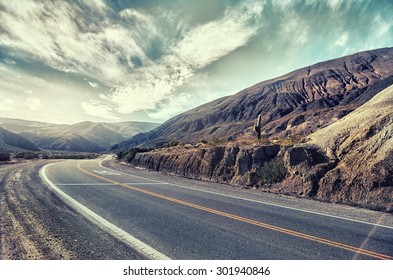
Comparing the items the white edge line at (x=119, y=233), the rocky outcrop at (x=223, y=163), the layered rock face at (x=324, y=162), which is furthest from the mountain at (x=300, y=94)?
the white edge line at (x=119, y=233)

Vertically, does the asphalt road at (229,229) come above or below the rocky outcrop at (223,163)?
below

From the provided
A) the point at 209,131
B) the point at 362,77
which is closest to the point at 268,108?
the point at 209,131

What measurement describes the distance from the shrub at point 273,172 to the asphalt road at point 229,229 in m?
4.27

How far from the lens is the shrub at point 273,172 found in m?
13.0

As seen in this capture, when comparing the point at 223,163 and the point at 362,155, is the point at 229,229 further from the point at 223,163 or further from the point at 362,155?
the point at 223,163

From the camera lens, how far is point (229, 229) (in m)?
5.91

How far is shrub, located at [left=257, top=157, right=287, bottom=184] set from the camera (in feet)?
42.8

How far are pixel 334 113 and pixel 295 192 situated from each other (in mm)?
58245

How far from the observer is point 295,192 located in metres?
11.6

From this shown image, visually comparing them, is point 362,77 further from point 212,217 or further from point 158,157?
point 212,217

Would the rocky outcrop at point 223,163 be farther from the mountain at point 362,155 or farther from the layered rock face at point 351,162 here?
the mountain at point 362,155

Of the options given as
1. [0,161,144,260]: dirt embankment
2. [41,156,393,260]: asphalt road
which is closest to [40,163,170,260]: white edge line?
[41,156,393,260]: asphalt road

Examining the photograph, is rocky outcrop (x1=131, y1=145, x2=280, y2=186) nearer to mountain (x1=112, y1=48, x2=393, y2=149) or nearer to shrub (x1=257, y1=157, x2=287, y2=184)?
shrub (x1=257, y1=157, x2=287, y2=184)

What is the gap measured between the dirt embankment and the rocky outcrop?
31.9 ft
